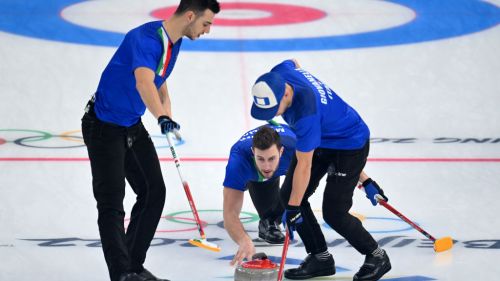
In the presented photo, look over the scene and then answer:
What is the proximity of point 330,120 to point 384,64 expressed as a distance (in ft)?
21.1

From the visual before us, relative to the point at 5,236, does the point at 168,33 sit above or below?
above

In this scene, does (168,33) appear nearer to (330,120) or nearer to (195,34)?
(195,34)

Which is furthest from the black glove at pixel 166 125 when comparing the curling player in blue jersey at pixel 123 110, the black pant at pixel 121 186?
the black pant at pixel 121 186

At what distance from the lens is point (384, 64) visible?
481 inches

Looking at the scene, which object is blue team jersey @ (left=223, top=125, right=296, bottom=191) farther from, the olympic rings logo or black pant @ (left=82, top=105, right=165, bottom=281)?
the olympic rings logo

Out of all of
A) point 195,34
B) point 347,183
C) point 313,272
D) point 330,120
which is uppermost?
point 195,34

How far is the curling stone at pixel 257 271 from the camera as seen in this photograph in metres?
5.54

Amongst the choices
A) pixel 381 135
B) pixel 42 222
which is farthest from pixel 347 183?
pixel 381 135

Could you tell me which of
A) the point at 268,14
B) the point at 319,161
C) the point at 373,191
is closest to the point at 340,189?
the point at 319,161

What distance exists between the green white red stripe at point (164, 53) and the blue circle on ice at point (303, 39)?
7159 mm

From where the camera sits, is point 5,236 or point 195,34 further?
point 5,236

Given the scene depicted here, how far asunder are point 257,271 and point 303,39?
8.24m

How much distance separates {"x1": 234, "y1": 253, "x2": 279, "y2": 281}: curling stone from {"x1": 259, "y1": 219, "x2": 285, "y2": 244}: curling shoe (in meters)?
1.30

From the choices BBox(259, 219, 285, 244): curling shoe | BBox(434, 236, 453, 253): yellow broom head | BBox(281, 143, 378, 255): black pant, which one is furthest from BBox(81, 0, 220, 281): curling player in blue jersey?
BBox(434, 236, 453, 253): yellow broom head
